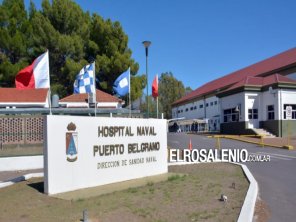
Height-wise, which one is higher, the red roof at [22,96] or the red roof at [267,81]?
the red roof at [267,81]

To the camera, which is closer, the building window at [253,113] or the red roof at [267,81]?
the red roof at [267,81]

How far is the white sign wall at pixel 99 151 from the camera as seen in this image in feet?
32.9

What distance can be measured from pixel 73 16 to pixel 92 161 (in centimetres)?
3680

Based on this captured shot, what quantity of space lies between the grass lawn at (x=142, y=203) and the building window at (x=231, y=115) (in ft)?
92.3

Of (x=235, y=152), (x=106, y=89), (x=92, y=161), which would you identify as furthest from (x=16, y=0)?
(x=92, y=161)

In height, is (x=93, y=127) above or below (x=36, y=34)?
below

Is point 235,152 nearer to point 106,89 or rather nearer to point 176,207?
point 176,207

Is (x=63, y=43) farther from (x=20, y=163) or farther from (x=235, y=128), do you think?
(x=20, y=163)

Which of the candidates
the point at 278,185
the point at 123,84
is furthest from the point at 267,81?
the point at 278,185

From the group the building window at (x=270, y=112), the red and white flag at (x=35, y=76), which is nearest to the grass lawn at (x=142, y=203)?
the red and white flag at (x=35, y=76)

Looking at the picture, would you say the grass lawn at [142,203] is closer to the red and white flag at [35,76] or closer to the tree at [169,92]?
the red and white flag at [35,76]

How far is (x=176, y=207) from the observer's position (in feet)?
26.8

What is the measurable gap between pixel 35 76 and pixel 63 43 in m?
32.0

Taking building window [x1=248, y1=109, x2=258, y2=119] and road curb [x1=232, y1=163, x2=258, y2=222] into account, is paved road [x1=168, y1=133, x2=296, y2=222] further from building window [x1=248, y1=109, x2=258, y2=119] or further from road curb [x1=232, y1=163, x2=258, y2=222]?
building window [x1=248, y1=109, x2=258, y2=119]
